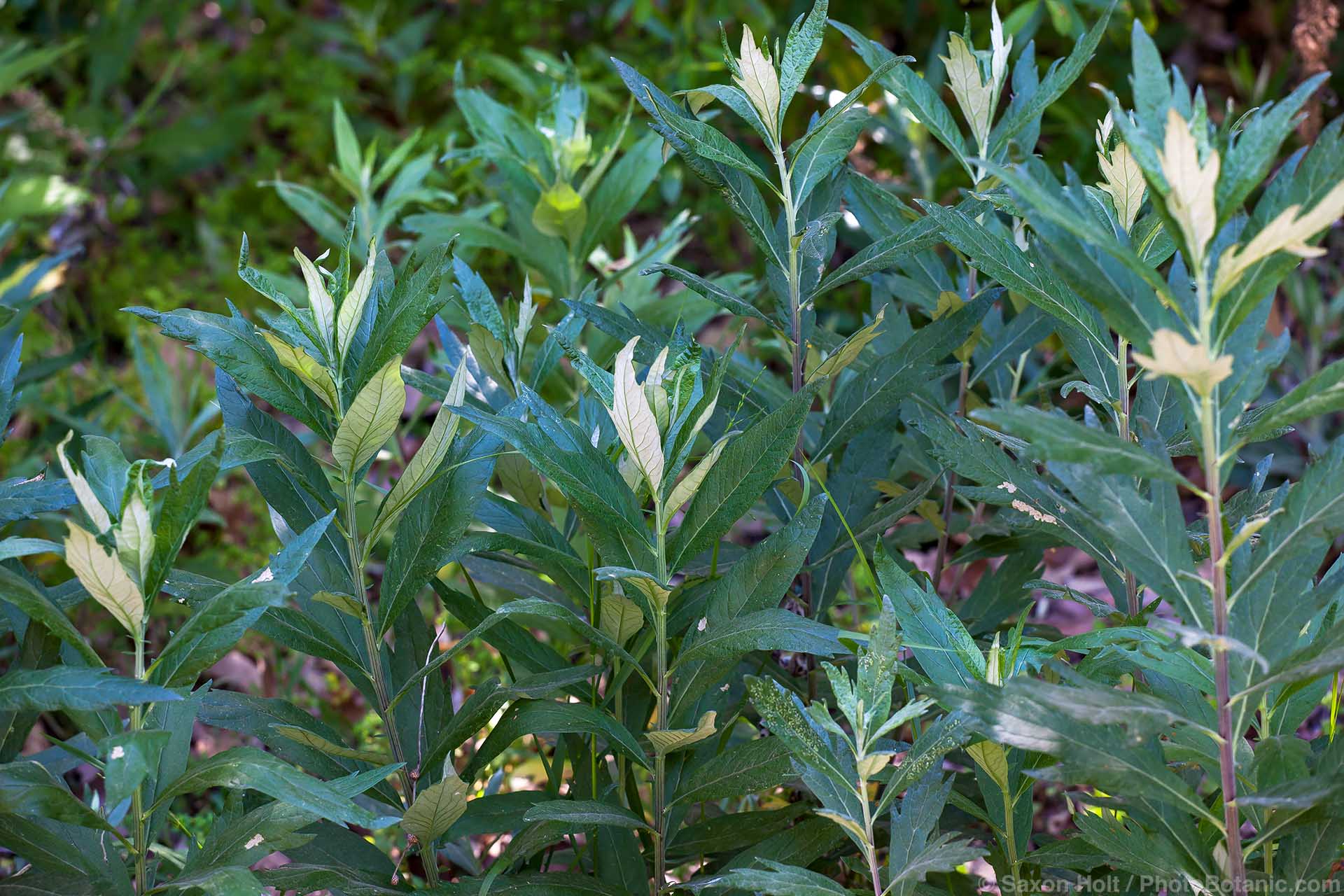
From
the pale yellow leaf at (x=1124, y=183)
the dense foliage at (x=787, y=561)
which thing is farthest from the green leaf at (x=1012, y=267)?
the pale yellow leaf at (x=1124, y=183)

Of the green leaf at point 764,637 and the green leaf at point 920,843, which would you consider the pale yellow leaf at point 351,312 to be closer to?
the green leaf at point 764,637

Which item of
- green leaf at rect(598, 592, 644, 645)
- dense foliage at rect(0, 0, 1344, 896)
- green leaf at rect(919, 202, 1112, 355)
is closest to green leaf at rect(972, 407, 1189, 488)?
dense foliage at rect(0, 0, 1344, 896)

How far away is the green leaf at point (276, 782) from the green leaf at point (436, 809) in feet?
0.40

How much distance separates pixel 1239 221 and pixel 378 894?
0.98 m

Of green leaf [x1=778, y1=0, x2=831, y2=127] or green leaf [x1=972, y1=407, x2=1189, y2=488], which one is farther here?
green leaf [x1=778, y1=0, x2=831, y2=127]

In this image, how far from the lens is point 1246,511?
3.88 ft

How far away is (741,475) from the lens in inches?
43.0

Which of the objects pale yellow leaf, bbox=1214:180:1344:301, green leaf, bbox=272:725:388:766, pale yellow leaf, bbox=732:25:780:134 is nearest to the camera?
pale yellow leaf, bbox=1214:180:1344:301

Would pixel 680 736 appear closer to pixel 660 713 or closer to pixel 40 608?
pixel 660 713

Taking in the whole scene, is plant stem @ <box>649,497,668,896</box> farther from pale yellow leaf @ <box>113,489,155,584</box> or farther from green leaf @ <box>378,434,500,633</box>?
pale yellow leaf @ <box>113,489,155,584</box>

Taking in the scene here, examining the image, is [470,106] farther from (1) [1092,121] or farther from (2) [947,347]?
(1) [1092,121]

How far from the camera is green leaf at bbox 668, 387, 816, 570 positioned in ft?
3.53

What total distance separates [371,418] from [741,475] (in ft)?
1.14

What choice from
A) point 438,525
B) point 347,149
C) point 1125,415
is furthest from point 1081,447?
point 347,149
